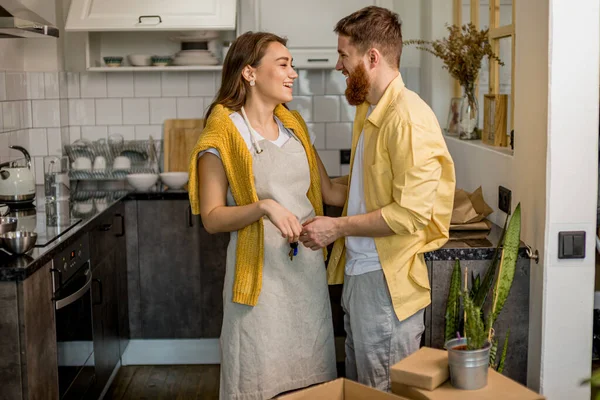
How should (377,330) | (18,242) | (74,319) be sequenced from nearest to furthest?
(377,330) < (18,242) < (74,319)

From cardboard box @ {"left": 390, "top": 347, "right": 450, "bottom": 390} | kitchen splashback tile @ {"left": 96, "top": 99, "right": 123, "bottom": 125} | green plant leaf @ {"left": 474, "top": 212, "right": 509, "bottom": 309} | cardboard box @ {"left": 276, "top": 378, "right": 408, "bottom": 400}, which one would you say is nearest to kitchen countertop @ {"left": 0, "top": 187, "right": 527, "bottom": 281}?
green plant leaf @ {"left": 474, "top": 212, "right": 509, "bottom": 309}

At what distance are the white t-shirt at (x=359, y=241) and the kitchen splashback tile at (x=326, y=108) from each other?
2.53m

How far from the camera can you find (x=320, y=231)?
102 inches

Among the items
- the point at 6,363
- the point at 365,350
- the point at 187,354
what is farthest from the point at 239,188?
the point at 187,354

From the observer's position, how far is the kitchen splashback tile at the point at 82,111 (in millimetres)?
5227

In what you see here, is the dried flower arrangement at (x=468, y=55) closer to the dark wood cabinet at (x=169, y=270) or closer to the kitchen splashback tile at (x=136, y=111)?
the dark wood cabinet at (x=169, y=270)

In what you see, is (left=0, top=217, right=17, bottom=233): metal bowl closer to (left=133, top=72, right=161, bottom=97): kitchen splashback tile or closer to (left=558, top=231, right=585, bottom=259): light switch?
(left=558, top=231, right=585, bottom=259): light switch

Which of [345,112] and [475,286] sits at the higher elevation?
[345,112]

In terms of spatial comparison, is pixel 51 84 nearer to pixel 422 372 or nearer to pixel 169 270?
pixel 169 270

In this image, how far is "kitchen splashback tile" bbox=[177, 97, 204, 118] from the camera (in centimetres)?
524

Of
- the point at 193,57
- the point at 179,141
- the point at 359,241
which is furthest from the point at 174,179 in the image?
→ the point at 359,241

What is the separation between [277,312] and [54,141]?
2.76 meters

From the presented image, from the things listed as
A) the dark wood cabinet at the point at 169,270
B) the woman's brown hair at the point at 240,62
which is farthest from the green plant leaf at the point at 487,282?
the dark wood cabinet at the point at 169,270

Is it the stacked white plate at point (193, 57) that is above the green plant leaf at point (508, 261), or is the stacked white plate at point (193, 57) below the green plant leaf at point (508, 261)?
above
